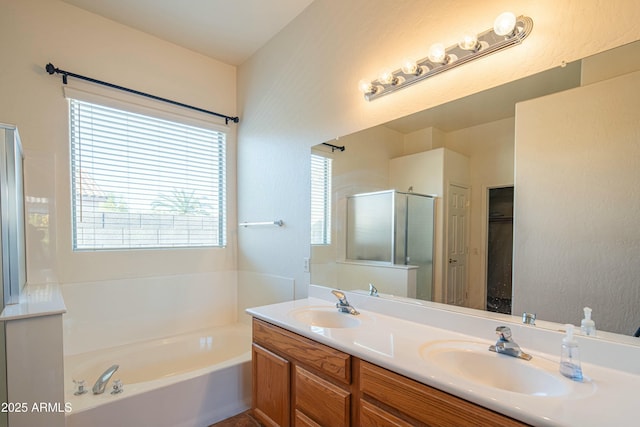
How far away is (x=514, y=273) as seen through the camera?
4.11 ft

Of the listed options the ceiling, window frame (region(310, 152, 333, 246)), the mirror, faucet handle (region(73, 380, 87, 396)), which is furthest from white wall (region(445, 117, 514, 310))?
faucet handle (region(73, 380, 87, 396))

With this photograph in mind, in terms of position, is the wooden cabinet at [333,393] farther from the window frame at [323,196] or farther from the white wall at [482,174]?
the window frame at [323,196]

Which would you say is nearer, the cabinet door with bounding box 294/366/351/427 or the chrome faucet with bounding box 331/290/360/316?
the cabinet door with bounding box 294/366/351/427

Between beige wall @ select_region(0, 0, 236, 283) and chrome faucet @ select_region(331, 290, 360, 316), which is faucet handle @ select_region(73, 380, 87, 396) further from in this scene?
chrome faucet @ select_region(331, 290, 360, 316)

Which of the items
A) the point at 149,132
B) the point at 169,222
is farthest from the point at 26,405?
the point at 149,132

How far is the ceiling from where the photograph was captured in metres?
2.17

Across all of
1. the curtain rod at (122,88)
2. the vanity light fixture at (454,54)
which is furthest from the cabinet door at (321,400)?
the curtain rod at (122,88)

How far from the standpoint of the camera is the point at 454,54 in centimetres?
141

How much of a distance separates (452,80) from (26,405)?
2409mm

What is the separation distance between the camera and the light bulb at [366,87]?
1751 millimetres

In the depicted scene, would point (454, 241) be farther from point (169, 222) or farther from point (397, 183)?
point (169, 222)

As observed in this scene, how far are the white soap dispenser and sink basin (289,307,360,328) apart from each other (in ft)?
3.20

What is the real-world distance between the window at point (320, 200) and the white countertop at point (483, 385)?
0.64 metres

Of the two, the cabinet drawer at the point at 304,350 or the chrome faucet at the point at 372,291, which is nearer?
the cabinet drawer at the point at 304,350
